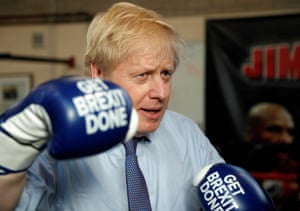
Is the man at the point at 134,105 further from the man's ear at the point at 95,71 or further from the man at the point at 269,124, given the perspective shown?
the man at the point at 269,124

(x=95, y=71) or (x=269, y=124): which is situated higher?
(x=95, y=71)

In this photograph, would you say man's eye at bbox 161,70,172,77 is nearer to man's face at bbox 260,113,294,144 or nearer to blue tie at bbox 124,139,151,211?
blue tie at bbox 124,139,151,211

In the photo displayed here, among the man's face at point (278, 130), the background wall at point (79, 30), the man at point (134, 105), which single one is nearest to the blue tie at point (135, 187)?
the man at point (134, 105)

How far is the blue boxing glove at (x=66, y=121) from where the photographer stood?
0.72 meters

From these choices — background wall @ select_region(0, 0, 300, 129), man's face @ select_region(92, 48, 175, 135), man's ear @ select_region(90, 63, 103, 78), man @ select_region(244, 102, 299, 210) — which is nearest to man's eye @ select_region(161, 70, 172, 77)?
man's face @ select_region(92, 48, 175, 135)

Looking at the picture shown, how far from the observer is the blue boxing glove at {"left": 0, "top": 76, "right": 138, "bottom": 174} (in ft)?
2.36

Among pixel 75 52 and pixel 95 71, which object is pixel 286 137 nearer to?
pixel 75 52

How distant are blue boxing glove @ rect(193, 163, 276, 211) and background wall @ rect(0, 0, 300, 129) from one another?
2.01 metres

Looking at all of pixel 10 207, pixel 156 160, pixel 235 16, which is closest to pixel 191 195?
pixel 156 160

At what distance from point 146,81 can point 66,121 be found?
378 mm

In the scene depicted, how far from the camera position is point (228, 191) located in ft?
3.39

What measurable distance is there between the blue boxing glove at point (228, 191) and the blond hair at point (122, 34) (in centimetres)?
34

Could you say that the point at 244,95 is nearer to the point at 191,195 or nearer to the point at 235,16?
the point at 235,16

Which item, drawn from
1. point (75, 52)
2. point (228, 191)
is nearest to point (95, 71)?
point (228, 191)
